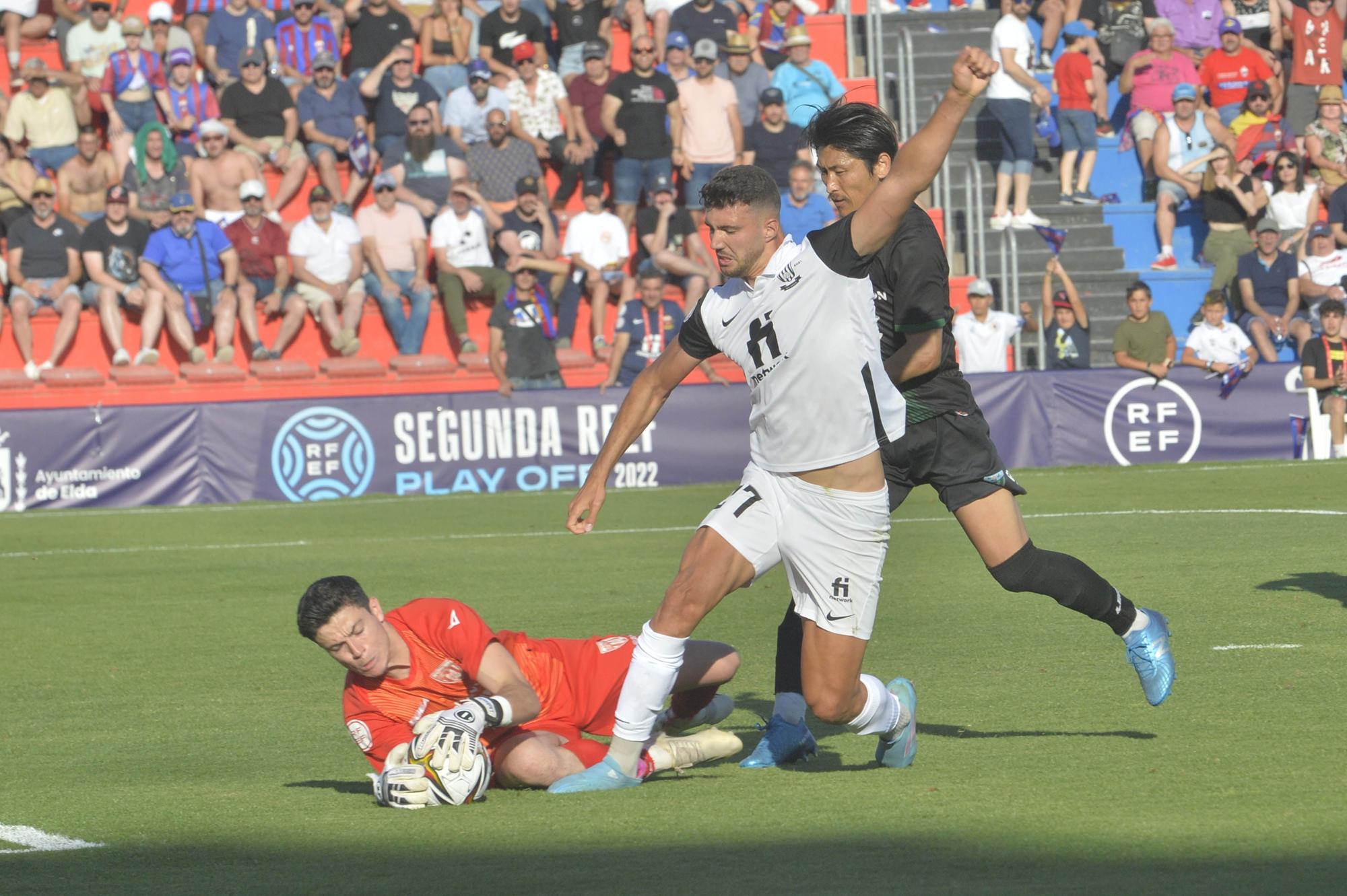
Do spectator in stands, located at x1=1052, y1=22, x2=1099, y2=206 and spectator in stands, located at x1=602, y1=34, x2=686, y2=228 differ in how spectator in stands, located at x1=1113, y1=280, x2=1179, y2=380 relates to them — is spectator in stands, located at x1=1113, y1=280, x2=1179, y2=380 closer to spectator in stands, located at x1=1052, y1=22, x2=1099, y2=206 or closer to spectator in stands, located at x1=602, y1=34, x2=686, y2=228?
spectator in stands, located at x1=1052, y1=22, x2=1099, y2=206

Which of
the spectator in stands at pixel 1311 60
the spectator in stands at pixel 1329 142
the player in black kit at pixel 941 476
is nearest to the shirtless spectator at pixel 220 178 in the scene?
the spectator in stands at pixel 1329 142

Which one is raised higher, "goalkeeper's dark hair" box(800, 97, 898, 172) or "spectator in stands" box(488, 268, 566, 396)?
"goalkeeper's dark hair" box(800, 97, 898, 172)

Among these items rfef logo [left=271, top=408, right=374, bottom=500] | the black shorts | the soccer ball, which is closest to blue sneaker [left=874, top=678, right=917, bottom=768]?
the black shorts

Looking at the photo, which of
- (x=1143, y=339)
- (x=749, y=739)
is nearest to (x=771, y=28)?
(x=1143, y=339)

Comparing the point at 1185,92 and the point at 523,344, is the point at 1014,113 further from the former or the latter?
the point at 523,344

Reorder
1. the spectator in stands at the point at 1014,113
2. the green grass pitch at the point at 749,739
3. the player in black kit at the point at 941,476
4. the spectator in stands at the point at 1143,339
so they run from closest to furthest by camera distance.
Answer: the green grass pitch at the point at 749,739, the player in black kit at the point at 941,476, the spectator in stands at the point at 1143,339, the spectator in stands at the point at 1014,113

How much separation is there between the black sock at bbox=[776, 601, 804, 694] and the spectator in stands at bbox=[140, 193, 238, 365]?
1525 cm

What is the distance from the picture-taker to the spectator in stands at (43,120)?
2206cm

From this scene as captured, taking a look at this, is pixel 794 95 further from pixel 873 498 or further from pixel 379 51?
pixel 873 498

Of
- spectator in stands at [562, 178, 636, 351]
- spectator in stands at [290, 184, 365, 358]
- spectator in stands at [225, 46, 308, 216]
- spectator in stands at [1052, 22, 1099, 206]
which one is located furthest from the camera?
spectator in stands at [1052, 22, 1099, 206]

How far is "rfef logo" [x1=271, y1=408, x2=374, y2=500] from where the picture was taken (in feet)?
64.2

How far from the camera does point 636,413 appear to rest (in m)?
6.44

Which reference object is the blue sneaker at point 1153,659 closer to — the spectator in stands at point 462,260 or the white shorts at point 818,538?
the white shorts at point 818,538

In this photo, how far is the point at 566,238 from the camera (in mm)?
22109
